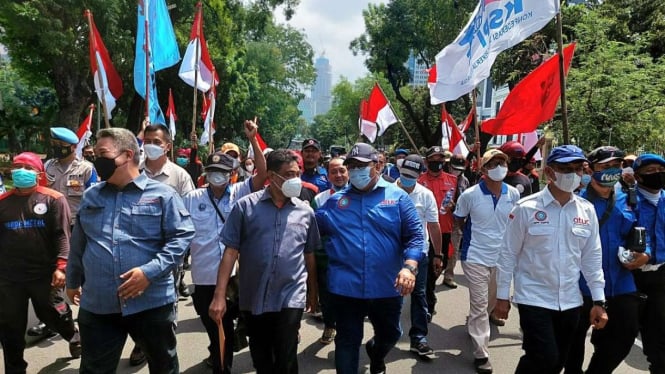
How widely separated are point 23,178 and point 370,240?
272 centimetres

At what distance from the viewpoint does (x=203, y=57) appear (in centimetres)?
903

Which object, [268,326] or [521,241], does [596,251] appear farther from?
[268,326]

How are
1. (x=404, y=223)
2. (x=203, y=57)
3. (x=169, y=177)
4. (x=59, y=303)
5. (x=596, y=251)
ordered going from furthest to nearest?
(x=203, y=57)
(x=169, y=177)
(x=59, y=303)
(x=404, y=223)
(x=596, y=251)

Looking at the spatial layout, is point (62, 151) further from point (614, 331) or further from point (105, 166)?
point (614, 331)

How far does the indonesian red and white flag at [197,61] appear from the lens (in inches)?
323

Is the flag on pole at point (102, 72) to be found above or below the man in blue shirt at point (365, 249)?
above

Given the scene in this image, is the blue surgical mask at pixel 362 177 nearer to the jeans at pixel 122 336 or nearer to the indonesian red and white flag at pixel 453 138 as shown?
the jeans at pixel 122 336

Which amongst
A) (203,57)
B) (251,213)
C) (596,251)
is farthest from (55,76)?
(596,251)

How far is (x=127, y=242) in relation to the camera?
2.74 metres

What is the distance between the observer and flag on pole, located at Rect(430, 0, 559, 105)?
5.47 meters

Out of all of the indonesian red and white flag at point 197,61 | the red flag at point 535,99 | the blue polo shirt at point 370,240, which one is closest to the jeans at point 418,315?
the blue polo shirt at point 370,240

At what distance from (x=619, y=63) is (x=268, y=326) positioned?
1166 centimetres

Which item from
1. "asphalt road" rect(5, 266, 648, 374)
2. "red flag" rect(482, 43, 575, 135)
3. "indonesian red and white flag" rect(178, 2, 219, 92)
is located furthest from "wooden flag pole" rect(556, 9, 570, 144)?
"indonesian red and white flag" rect(178, 2, 219, 92)

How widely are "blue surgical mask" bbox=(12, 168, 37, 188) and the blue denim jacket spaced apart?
116 centimetres
